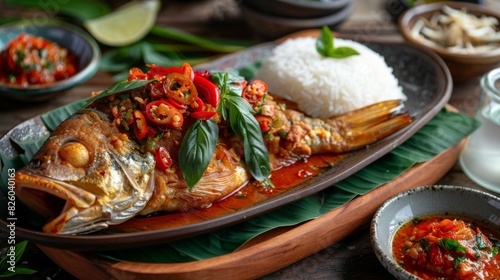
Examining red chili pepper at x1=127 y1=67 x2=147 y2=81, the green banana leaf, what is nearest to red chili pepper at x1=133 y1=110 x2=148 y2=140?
red chili pepper at x1=127 y1=67 x2=147 y2=81

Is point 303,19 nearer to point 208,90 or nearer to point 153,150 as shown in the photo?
point 208,90

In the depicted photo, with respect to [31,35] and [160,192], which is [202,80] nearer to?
[160,192]

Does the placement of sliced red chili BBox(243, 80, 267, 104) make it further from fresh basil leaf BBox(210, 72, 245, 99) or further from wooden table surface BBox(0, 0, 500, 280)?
wooden table surface BBox(0, 0, 500, 280)

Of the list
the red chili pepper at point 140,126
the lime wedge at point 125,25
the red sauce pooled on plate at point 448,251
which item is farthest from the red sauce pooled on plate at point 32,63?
the red sauce pooled on plate at point 448,251

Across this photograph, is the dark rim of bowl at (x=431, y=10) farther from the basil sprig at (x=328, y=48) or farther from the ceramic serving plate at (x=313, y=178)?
the basil sprig at (x=328, y=48)

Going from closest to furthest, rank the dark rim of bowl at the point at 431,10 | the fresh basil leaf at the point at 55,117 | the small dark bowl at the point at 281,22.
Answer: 1. the fresh basil leaf at the point at 55,117
2. the dark rim of bowl at the point at 431,10
3. the small dark bowl at the point at 281,22

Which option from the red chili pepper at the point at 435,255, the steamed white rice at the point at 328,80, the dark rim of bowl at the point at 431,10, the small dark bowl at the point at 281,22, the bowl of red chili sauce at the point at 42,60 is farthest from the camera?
the small dark bowl at the point at 281,22

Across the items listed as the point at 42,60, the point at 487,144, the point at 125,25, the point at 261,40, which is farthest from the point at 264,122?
the point at 125,25
